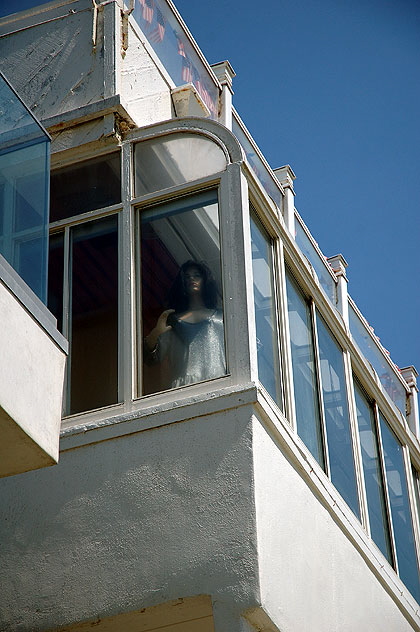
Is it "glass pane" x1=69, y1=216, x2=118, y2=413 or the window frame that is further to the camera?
the window frame

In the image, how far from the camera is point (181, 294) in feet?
36.9

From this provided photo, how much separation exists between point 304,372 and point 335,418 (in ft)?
2.80

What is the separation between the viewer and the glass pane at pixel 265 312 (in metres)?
11.1

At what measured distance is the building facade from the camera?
32.3 feet

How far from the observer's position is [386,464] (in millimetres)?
14016

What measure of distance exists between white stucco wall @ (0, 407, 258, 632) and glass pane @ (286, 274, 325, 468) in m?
1.64

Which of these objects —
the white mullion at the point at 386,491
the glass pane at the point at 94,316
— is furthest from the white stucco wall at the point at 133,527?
the white mullion at the point at 386,491

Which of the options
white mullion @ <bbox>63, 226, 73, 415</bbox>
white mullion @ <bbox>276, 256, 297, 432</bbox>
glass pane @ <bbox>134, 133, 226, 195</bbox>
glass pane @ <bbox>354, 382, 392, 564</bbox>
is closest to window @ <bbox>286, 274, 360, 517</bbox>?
white mullion @ <bbox>276, 256, 297, 432</bbox>

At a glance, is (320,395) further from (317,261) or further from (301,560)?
(301,560)

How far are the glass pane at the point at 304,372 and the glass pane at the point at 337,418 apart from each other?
0.24m

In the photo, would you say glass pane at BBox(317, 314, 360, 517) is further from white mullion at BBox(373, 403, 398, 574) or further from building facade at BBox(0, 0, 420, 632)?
white mullion at BBox(373, 403, 398, 574)

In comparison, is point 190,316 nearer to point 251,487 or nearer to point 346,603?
point 251,487

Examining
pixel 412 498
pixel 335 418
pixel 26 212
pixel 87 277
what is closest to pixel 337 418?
pixel 335 418

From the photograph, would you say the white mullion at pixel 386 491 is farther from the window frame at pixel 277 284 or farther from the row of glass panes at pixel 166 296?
the window frame at pixel 277 284
